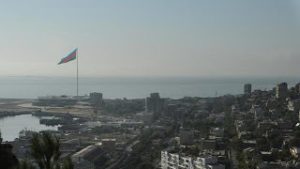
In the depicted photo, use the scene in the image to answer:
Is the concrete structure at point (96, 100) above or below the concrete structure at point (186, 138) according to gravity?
above

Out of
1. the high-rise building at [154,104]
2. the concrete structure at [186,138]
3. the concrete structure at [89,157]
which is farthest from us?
the high-rise building at [154,104]

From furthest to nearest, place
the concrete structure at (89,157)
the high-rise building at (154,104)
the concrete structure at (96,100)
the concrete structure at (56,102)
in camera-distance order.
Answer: the concrete structure at (56,102) < the concrete structure at (96,100) < the high-rise building at (154,104) < the concrete structure at (89,157)

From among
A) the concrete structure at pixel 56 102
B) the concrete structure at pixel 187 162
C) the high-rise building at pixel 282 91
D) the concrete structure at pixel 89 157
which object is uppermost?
the high-rise building at pixel 282 91

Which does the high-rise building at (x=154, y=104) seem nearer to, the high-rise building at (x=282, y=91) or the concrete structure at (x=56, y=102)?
the high-rise building at (x=282, y=91)

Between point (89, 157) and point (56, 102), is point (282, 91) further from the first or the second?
point (56, 102)

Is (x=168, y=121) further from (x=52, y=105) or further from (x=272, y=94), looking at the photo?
(x=52, y=105)

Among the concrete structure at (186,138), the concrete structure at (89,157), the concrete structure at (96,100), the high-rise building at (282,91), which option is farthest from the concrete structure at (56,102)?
the concrete structure at (89,157)

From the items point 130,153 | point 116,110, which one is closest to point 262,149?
point 130,153

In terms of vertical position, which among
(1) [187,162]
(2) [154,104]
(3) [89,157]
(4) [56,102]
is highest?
(2) [154,104]

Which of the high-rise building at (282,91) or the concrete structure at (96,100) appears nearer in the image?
the high-rise building at (282,91)

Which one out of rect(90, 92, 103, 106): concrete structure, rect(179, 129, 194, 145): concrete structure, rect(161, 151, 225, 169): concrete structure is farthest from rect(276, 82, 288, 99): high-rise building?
rect(161, 151, 225, 169): concrete structure

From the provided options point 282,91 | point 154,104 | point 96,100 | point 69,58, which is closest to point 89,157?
point 69,58
